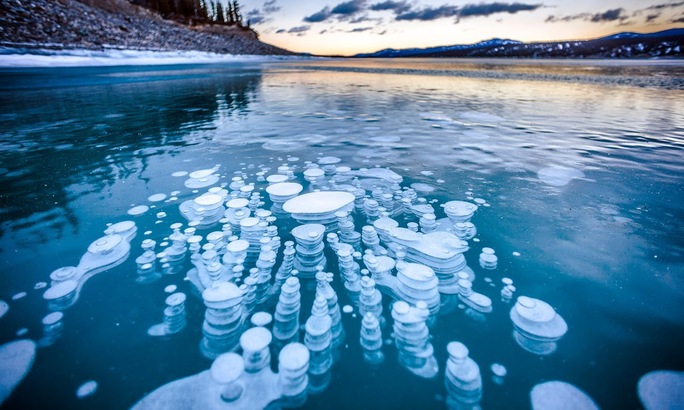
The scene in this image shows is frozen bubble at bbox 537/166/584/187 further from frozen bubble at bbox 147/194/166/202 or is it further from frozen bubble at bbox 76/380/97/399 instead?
frozen bubble at bbox 147/194/166/202

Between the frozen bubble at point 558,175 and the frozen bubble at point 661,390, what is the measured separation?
2.83 m

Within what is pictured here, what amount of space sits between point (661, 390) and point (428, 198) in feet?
7.83

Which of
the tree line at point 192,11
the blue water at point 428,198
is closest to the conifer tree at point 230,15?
the tree line at point 192,11

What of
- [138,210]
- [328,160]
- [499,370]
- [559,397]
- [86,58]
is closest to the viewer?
[559,397]

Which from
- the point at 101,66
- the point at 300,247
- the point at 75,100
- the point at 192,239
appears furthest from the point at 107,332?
the point at 101,66

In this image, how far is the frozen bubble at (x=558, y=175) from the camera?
3.96 m

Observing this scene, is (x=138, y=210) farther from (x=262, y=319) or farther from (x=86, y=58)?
(x=86, y=58)

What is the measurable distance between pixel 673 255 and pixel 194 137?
730 cm

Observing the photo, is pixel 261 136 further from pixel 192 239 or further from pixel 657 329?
pixel 657 329

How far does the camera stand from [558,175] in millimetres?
4148

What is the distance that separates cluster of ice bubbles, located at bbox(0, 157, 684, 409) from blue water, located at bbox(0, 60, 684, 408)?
7 centimetres

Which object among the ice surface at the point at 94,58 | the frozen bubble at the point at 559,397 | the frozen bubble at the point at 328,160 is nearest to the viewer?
the frozen bubble at the point at 559,397

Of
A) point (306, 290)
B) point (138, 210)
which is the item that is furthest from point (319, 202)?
point (138, 210)

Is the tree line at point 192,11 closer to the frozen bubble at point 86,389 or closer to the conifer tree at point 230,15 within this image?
the conifer tree at point 230,15
